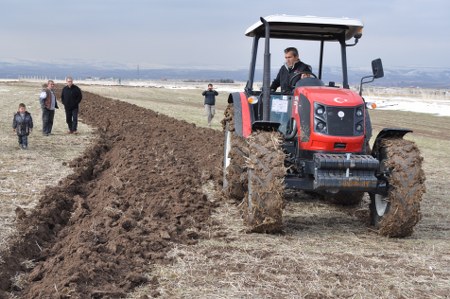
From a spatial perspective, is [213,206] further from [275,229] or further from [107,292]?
[107,292]

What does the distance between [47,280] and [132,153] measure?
6877 mm

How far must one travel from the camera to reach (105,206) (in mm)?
7305

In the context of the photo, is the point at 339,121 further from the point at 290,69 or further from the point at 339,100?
the point at 290,69

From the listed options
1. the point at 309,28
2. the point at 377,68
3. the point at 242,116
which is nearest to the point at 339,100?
the point at 377,68

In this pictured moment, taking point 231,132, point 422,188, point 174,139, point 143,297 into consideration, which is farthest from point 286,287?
point 174,139

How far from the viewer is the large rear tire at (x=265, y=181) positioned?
5.98 meters

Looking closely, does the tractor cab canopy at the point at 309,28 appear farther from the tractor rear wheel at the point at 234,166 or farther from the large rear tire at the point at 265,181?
the large rear tire at the point at 265,181

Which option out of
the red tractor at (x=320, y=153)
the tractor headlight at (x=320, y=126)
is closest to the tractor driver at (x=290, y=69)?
the red tractor at (x=320, y=153)

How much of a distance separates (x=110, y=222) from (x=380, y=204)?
10.5 ft

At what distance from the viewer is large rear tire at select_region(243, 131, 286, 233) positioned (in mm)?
5980

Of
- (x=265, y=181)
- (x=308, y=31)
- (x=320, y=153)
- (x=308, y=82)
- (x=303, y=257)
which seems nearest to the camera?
(x=303, y=257)

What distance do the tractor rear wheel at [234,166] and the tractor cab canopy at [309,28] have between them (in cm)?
130

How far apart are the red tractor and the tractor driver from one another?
116 millimetres

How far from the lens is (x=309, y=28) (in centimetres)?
773
